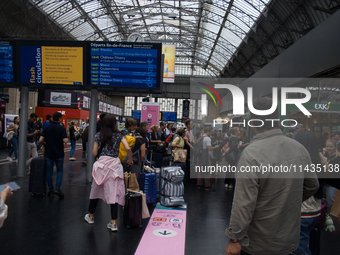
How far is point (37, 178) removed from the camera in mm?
5543

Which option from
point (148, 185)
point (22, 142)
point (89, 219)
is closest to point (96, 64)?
point (22, 142)

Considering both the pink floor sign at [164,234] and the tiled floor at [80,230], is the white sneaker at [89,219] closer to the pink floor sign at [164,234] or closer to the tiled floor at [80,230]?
the tiled floor at [80,230]

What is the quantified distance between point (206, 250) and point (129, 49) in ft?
17.6

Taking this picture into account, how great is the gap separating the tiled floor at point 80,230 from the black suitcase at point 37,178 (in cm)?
18

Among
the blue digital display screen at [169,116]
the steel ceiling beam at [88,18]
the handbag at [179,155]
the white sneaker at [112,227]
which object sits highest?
the steel ceiling beam at [88,18]

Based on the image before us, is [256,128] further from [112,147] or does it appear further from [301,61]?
[301,61]

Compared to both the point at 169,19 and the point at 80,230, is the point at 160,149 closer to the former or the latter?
the point at 80,230

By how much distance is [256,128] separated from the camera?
6.57 ft

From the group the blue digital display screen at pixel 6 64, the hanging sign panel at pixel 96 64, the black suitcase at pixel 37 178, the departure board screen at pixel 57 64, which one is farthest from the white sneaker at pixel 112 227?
the blue digital display screen at pixel 6 64

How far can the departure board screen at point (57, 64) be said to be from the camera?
698cm

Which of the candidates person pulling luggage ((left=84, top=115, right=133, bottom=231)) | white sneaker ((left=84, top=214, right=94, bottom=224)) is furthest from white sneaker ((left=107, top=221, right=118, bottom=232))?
white sneaker ((left=84, top=214, right=94, bottom=224))

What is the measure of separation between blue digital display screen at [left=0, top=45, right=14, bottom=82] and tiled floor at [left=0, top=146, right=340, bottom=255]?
3310 mm

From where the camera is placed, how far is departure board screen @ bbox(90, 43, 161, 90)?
22.7ft

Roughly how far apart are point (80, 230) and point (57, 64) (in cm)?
481
